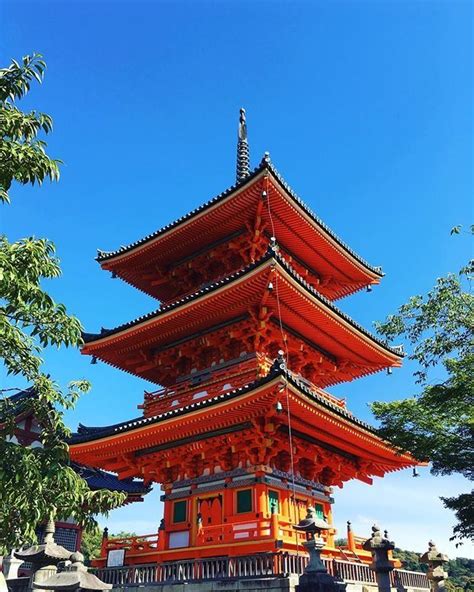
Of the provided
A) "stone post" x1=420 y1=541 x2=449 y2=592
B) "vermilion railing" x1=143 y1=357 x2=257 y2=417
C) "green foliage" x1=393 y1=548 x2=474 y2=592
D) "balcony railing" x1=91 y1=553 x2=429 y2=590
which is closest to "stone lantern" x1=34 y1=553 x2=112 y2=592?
"balcony railing" x1=91 y1=553 x2=429 y2=590

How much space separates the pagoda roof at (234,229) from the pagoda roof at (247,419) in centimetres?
651

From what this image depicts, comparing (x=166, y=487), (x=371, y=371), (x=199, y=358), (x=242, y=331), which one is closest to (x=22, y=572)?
(x=166, y=487)

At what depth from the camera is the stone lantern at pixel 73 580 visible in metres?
10.9

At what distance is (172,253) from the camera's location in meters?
21.9

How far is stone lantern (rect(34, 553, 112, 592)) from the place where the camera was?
10.9 meters

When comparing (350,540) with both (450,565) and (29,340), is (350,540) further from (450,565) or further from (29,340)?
(450,565)

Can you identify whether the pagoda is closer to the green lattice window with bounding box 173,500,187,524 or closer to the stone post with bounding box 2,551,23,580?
the green lattice window with bounding box 173,500,187,524

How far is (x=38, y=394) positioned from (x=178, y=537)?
33.6 feet

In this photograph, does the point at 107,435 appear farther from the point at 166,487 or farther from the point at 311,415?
the point at 311,415

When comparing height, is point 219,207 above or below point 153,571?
→ above

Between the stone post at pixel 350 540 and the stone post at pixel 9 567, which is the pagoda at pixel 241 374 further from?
the stone post at pixel 9 567

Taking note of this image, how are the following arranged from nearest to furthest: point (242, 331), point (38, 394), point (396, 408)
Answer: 1. point (38, 394)
2. point (396, 408)
3. point (242, 331)

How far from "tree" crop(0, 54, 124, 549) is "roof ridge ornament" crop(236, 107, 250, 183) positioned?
1768 cm

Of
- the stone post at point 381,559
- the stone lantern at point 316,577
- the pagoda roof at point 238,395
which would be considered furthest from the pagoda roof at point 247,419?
the stone lantern at point 316,577
